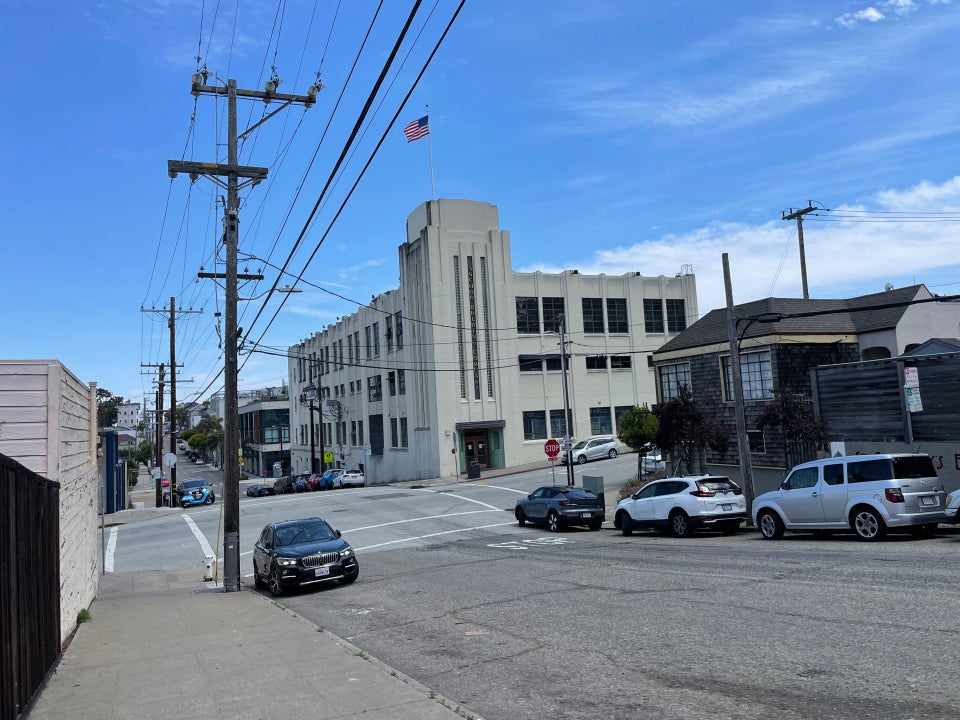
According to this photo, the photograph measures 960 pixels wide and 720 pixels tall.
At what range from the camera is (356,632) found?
1145 cm

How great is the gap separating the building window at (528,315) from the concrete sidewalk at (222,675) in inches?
1699

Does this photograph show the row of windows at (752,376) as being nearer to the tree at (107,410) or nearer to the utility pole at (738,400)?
the utility pole at (738,400)

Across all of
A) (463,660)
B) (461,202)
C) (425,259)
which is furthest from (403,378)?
(463,660)

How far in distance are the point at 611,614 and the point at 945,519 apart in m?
9.11

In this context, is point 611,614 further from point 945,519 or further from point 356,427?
point 356,427

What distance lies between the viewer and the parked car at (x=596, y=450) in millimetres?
49156

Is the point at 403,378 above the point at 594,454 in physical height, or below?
above

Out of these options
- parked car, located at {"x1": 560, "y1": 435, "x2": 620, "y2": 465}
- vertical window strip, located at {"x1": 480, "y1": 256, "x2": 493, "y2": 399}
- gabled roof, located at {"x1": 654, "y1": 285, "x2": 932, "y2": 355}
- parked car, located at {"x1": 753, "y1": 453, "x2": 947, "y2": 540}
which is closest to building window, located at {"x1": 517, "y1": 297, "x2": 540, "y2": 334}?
vertical window strip, located at {"x1": 480, "y1": 256, "x2": 493, "y2": 399}

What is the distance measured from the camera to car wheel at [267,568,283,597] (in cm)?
1606

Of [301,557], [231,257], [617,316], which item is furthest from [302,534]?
[617,316]

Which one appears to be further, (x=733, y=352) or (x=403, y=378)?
(x=403, y=378)

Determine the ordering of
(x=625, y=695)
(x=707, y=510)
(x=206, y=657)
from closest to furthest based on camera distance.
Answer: (x=625, y=695) < (x=206, y=657) < (x=707, y=510)

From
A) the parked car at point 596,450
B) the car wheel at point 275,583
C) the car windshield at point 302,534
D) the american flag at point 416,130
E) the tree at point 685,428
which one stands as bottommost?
the car wheel at point 275,583

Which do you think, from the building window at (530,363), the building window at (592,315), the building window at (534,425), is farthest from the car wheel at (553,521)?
the building window at (592,315)
